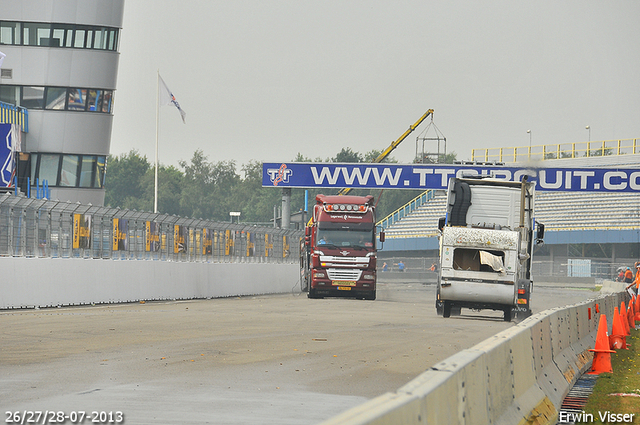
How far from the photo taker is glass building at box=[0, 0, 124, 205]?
4681 cm

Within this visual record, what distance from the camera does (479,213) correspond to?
24.7 meters

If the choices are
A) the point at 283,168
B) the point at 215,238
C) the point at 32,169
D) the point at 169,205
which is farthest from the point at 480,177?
the point at 169,205

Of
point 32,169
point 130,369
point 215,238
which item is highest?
point 32,169

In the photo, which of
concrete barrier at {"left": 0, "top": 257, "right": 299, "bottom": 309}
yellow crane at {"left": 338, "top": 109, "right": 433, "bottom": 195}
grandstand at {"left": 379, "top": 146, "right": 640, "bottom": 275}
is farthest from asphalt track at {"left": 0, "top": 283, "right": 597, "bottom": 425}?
yellow crane at {"left": 338, "top": 109, "right": 433, "bottom": 195}

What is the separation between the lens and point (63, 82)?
4778 centimetres

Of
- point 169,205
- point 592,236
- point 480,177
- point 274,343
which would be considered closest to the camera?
point 274,343

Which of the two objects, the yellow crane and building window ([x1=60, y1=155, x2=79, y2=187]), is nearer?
building window ([x1=60, y1=155, x2=79, y2=187])

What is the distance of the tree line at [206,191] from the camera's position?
152375 mm

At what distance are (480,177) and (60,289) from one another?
38.3ft

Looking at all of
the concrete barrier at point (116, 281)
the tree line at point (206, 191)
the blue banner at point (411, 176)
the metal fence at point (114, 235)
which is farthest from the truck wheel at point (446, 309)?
the tree line at point (206, 191)

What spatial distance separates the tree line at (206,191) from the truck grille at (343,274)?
11108cm

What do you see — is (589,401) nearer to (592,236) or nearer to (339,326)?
(339,326)

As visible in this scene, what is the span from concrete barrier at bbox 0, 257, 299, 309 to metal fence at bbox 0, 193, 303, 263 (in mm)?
315

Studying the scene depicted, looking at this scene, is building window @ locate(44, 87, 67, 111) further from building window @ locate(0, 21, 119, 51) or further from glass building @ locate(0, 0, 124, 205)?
building window @ locate(0, 21, 119, 51)
